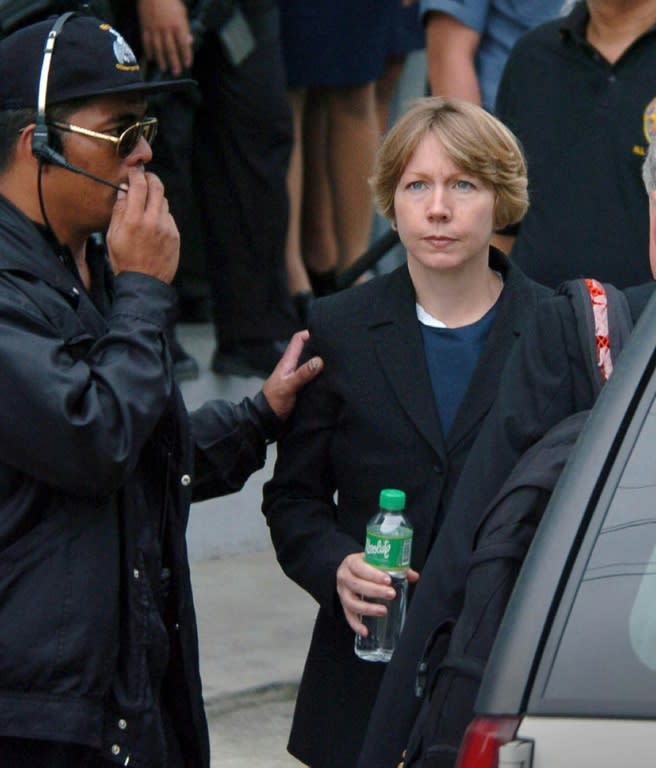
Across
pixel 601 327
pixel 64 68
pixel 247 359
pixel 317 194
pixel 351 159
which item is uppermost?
pixel 64 68

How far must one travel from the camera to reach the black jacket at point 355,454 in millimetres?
3570

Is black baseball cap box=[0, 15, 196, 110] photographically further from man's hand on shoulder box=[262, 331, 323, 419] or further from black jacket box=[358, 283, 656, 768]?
black jacket box=[358, 283, 656, 768]

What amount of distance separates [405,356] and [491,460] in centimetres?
71

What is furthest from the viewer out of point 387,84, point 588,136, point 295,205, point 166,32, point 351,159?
point 387,84

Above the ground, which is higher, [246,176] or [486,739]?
[486,739]

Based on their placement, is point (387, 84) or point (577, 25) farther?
point (387, 84)

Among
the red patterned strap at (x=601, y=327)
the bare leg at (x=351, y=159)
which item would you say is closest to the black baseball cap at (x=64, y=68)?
the red patterned strap at (x=601, y=327)

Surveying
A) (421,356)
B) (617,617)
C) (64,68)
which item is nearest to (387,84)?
(421,356)

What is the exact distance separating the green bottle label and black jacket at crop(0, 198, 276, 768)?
1.30 ft

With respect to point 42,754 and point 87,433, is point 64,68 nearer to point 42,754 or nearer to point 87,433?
point 87,433

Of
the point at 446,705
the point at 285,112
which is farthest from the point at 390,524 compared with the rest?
the point at 285,112

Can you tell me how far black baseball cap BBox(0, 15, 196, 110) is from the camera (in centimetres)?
320

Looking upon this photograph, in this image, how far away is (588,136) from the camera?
477 cm

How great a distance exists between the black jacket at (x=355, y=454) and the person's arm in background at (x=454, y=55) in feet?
5.86
